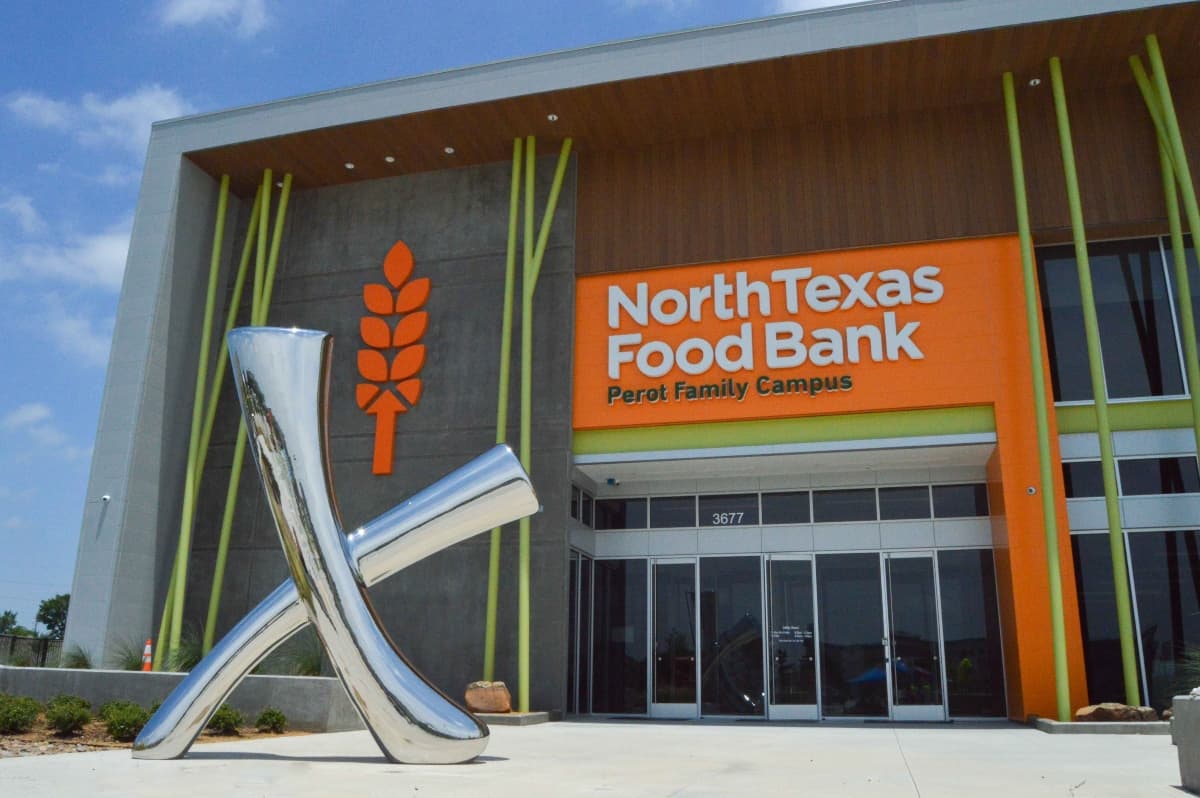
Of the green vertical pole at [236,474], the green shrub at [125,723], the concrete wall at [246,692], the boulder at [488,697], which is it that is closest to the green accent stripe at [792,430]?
the boulder at [488,697]

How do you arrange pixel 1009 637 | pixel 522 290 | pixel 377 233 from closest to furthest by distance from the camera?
pixel 1009 637 < pixel 522 290 < pixel 377 233

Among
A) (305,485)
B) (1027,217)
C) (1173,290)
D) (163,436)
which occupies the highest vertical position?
(1027,217)

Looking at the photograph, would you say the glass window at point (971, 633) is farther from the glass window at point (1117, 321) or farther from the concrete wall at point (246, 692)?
the concrete wall at point (246, 692)

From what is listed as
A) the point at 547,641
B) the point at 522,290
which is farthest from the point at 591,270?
the point at 547,641

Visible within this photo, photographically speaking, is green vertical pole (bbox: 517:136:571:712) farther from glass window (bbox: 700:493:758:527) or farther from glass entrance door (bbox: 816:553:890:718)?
glass entrance door (bbox: 816:553:890:718)

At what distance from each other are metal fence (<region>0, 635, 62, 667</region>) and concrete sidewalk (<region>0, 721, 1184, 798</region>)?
27.6 feet

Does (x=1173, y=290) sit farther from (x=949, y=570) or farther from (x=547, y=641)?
(x=547, y=641)

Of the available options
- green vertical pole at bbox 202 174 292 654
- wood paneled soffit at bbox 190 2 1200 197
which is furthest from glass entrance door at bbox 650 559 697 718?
wood paneled soffit at bbox 190 2 1200 197

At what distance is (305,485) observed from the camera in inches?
273

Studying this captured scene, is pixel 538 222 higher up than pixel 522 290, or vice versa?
pixel 538 222

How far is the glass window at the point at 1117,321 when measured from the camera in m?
15.5

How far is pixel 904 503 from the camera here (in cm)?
1697

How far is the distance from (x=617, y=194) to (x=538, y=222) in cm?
161

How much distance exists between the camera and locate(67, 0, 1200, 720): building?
1507 cm
